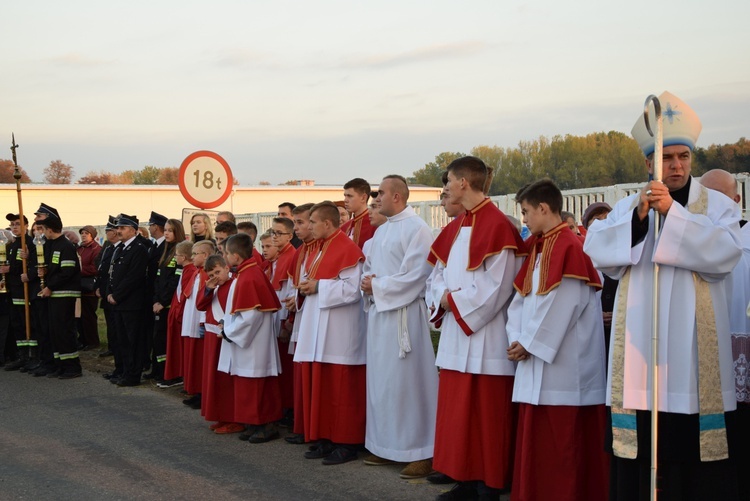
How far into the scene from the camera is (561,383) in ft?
17.6

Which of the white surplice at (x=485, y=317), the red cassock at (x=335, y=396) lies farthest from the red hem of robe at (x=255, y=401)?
the white surplice at (x=485, y=317)

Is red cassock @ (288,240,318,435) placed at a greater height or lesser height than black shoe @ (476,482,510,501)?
greater

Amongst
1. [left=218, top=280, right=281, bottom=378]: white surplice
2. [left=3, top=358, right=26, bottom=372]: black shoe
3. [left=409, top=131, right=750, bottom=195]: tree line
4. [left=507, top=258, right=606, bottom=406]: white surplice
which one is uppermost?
[left=409, top=131, right=750, bottom=195]: tree line

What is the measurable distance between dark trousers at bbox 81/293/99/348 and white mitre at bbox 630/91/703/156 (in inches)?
498

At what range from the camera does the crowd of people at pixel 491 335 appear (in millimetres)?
4305

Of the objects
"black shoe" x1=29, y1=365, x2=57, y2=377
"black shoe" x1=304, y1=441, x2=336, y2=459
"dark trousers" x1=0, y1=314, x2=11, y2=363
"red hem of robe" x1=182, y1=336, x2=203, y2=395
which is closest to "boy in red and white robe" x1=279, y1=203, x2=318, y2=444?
"black shoe" x1=304, y1=441, x2=336, y2=459

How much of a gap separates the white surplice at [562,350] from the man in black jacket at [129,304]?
701cm

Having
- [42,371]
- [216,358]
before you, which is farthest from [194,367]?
[42,371]

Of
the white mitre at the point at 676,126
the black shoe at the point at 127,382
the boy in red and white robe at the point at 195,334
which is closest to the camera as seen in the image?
the white mitre at the point at 676,126

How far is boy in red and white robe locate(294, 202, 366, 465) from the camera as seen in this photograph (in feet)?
24.3

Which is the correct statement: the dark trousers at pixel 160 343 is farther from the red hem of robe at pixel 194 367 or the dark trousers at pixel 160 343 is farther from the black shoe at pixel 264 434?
the black shoe at pixel 264 434

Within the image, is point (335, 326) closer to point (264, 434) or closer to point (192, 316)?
point (264, 434)

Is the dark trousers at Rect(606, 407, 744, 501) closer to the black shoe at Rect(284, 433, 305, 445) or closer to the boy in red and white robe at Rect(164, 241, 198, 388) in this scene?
the black shoe at Rect(284, 433, 305, 445)

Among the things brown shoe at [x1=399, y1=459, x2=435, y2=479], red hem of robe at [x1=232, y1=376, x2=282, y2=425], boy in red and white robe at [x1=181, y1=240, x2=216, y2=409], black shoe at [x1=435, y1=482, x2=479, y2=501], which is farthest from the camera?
boy in red and white robe at [x1=181, y1=240, x2=216, y2=409]
